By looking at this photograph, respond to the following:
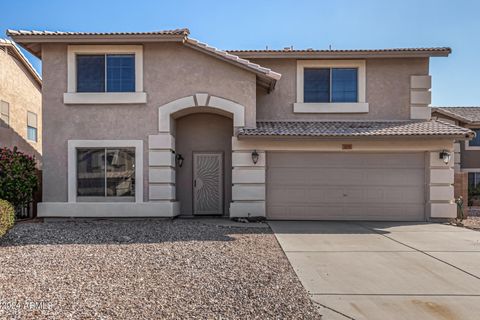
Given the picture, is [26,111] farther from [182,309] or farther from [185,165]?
[182,309]

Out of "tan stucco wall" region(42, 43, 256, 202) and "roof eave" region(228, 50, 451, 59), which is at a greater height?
"roof eave" region(228, 50, 451, 59)

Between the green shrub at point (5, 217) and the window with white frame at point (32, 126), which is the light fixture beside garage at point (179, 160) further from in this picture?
the window with white frame at point (32, 126)

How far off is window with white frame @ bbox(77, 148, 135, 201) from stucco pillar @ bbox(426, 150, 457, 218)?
10067 mm

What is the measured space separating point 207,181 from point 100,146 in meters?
3.92

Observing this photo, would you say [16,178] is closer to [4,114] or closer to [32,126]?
[4,114]

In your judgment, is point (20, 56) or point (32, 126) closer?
point (20, 56)

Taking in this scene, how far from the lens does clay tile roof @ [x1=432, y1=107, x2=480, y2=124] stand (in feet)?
58.9

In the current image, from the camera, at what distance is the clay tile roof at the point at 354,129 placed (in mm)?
11148

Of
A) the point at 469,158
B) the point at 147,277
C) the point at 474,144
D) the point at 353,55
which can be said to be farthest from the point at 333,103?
the point at 474,144

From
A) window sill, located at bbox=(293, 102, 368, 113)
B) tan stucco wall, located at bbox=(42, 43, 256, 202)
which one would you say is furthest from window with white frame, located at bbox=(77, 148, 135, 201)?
window sill, located at bbox=(293, 102, 368, 113)

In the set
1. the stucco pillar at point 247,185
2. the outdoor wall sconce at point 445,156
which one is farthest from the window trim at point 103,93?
the outdoor wall sconce at point 445,156

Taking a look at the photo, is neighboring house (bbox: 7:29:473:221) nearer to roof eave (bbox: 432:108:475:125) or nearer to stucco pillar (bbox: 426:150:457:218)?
stucco pillar (bbox: 426:150:457:218)

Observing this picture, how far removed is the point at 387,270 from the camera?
6.07 meters

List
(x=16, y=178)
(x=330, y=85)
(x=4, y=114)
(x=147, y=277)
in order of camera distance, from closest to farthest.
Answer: (x=147, y=277)
(x=16, y=178)
(x=330, y=85)
(x=4, y=114)
